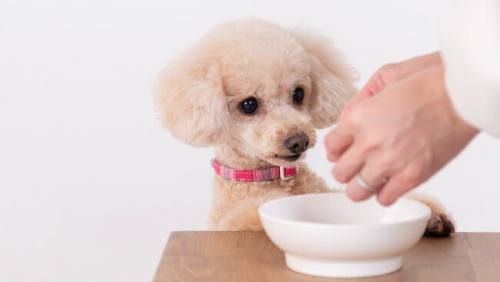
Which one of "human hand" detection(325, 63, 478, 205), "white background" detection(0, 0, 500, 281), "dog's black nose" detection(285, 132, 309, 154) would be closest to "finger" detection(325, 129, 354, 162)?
"human hand" detection(325, 63, 478, 205)

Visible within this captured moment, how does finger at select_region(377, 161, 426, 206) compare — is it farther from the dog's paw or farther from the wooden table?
the dog's paw

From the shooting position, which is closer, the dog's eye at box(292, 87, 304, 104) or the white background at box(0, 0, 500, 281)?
the dog's eye at box(292, 87, 304, 104)

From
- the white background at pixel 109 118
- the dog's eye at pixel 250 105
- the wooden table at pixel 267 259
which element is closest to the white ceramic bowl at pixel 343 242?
the wooden table at pixel 267 259

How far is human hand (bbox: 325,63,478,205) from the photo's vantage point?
44.8 inches

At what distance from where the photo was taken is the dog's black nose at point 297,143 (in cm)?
190

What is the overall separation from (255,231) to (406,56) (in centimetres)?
154

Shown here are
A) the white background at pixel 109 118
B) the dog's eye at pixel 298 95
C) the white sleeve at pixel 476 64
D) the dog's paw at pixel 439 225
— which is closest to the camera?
the white sleeve at pixel 476 64

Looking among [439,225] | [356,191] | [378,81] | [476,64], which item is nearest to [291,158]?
[439,225]

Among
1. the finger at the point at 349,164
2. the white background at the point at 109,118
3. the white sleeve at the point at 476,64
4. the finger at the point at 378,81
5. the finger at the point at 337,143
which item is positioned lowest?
the white background at the point at 109,118

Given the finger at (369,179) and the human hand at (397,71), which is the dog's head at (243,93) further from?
the finger at (369,179)

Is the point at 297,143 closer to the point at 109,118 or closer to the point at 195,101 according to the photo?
the point at 195,101

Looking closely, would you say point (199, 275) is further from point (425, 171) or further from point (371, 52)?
point (371, 52)

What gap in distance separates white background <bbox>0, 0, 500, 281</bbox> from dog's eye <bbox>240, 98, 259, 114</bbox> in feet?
3.29

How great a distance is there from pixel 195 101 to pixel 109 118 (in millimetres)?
1106
